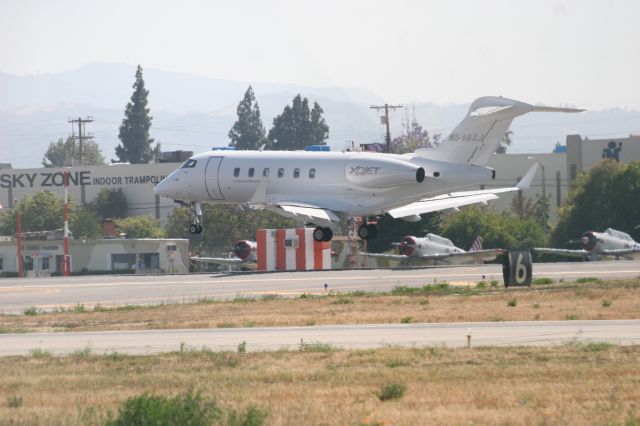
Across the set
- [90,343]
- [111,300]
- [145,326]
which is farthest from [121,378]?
[111,300]

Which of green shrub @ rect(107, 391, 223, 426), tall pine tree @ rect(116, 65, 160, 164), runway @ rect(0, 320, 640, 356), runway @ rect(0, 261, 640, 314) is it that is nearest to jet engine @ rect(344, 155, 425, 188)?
runway @ rect(0, 261, 640, 314)

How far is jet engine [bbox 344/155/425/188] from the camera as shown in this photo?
166 ft

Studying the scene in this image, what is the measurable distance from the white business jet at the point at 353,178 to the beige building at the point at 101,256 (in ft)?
73.8

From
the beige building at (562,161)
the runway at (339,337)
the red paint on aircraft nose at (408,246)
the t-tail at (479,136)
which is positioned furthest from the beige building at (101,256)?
the beige building at (562,161)

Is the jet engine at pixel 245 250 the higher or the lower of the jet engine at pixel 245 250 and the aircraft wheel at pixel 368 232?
the lower

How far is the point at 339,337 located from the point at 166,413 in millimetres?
12996

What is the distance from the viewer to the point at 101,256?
80250mm

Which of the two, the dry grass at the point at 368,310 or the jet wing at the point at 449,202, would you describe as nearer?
the dry grass at the point at 368,310

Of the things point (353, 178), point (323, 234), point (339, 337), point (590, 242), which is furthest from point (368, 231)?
point (339, 337)

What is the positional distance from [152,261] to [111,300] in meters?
34.8

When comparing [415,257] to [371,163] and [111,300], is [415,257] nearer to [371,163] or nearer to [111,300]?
[371,163]

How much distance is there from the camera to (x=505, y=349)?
24.8m

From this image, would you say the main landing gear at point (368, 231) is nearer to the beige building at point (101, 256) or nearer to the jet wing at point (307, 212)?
the jet wing at point (307, 212)

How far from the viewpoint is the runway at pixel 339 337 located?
26.9 meters
